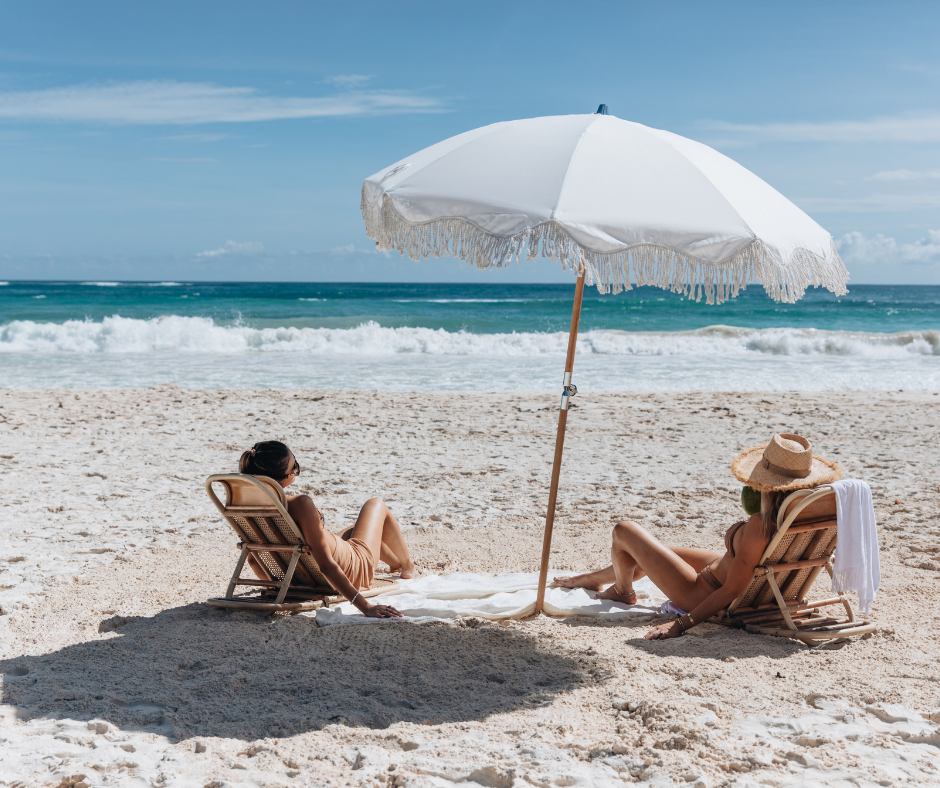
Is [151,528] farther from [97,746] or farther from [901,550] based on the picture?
[901,550]

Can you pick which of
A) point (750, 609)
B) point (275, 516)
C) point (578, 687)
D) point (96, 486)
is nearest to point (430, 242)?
point (275, 516)

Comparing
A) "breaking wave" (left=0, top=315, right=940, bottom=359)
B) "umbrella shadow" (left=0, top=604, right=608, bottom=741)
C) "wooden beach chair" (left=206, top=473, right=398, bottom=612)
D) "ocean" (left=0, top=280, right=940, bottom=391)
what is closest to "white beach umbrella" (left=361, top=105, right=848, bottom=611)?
"wooden beach chair" (left=206, top=473, right=398, bottom=612)

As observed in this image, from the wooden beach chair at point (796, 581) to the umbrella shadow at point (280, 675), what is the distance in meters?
0.87

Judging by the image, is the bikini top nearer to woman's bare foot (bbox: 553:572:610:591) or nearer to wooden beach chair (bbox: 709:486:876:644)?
wooden beach chair (bbox: 709:486:876:644)

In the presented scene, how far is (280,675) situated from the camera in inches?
124

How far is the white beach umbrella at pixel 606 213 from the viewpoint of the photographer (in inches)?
101

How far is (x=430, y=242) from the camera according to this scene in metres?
2.82

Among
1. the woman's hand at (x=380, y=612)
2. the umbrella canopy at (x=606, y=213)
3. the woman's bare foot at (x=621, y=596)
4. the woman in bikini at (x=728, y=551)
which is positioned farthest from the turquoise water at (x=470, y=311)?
the umbrella canopy at (x=606, y=213)

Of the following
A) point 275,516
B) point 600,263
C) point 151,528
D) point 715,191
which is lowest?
point 151,528

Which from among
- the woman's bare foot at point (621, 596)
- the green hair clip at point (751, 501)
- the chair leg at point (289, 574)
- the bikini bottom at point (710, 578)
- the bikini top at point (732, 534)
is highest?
the green hair clip at point (751, 501)

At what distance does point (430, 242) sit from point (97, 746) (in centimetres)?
202

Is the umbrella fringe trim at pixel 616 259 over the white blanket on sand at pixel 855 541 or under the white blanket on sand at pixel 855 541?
over

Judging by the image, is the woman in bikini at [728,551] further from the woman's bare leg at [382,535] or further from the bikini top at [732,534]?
the woman's bare leg at [382,535]

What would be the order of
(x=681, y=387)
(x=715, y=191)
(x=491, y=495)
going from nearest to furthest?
1. (x=715, y=191)
2. (x=491, y=495)
3. (x=681, y=387)
